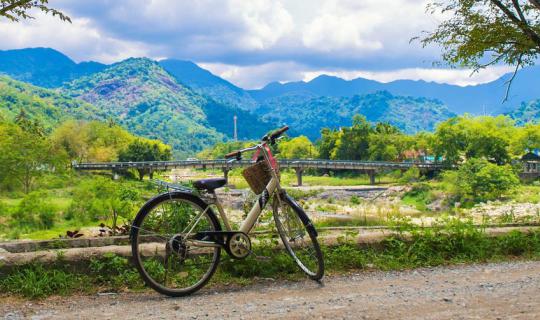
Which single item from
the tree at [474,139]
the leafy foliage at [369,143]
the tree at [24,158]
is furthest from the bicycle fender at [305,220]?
the leafy foliage at [369,143]

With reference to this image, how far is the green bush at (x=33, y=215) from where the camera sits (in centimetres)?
3969

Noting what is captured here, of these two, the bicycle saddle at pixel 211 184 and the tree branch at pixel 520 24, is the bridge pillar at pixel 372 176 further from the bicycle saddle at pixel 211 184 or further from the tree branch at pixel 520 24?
the bicycle saddle at pixel 211 184

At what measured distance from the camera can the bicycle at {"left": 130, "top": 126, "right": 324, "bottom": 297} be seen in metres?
4.97

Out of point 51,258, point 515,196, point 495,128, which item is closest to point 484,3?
point 51,258

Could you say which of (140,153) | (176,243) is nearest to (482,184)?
(176,243)

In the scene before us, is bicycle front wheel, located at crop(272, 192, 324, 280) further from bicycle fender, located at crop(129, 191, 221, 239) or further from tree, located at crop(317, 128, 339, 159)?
tree, located at crop(317, 128, 339, 159)

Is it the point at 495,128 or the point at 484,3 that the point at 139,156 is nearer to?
the point at 495,128

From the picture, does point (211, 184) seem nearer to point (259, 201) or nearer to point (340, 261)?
point (259, 201)

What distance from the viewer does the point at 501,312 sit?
13.8ft

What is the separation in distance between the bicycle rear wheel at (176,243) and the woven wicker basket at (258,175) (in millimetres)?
491

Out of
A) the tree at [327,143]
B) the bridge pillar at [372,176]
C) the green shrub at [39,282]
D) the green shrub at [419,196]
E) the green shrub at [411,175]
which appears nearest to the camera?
the green shrub at [39,282]

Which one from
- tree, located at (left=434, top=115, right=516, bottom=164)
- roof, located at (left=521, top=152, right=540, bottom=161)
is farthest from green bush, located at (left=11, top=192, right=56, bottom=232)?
roof, located at (left=521, top=152, right=540, bottom=161)

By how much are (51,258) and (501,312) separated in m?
4.01

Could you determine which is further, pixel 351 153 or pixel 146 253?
pixel 351 153
